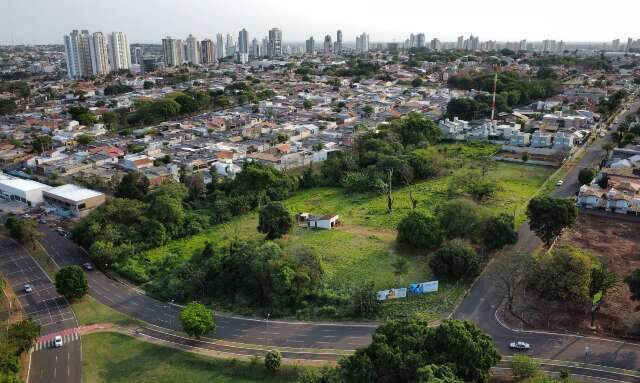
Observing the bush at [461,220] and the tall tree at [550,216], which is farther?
the bush at [461,220]

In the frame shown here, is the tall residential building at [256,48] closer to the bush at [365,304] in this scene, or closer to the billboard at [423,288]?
the billboard at [423,288]

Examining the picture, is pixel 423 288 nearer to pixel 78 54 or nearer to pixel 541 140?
pixel 541 140

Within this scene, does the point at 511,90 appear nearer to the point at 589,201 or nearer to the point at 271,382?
the point at 589,201

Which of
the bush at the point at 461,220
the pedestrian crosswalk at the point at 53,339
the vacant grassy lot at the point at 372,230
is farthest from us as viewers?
the bush at the point at 461,220

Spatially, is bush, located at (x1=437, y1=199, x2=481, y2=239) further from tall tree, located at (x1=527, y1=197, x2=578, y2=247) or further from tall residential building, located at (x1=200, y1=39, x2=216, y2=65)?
tall residential building, located at (x1=200, y1=39, x2=216, y2=65)

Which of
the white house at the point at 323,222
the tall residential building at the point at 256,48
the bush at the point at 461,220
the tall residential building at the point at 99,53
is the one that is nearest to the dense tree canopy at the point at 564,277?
the bush at the point at 461,220

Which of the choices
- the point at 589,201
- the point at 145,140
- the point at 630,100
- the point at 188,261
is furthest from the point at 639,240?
the point at 630,100
